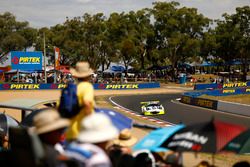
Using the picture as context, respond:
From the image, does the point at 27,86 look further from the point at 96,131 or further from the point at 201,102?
the point at 96,131

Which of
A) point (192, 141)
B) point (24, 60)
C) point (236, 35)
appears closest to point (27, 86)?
point (24, 60)

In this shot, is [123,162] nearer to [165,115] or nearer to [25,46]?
[165,115]

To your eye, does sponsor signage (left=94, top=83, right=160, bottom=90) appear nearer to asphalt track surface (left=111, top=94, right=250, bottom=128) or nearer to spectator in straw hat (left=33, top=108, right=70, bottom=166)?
asphalt track surface (left=111, top=94, right=250, bottom=128)

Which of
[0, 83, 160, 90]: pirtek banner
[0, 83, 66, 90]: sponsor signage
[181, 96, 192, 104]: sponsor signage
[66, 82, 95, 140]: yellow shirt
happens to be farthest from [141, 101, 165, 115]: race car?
[0, 83, 66, 90]: sponsor signage

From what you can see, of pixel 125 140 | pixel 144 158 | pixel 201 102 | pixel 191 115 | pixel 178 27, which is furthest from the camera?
pixel 178 27

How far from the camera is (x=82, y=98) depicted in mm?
5000

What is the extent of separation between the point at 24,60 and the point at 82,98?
59526 millimetres

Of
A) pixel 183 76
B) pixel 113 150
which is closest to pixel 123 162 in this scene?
pixel 113 150

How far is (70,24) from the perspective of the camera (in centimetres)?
9962

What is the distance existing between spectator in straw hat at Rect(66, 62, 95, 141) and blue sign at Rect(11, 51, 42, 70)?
2313 inches

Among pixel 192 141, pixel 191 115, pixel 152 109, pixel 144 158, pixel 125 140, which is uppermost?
pixel 192 141

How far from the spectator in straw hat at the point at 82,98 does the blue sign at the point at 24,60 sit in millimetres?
58761

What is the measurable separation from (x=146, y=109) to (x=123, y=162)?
24.5 m

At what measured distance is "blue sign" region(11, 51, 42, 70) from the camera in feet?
204
